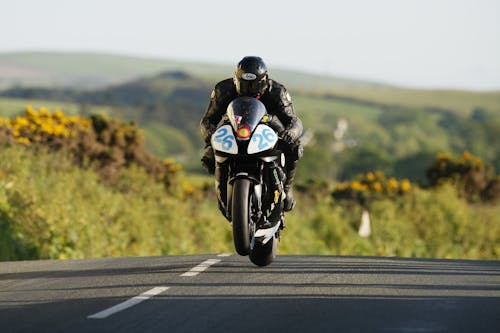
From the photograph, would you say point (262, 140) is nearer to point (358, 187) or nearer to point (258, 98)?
point (258, 98)

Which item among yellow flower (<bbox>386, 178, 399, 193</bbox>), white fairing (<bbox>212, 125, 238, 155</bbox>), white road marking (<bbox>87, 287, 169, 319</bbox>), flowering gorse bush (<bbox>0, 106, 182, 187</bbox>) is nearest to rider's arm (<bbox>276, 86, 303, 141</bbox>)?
white fairing (<bbox>212, 125, 238, 155</bbox>)

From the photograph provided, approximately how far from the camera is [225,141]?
→ 11.4 m

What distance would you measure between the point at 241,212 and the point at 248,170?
1.72 ft

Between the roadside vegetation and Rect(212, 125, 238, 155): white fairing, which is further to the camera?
the roadside vegetation

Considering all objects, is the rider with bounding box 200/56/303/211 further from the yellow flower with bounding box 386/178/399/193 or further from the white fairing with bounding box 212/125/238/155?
the yellow flower with bounding box 386/178/399/193

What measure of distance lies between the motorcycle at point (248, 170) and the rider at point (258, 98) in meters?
0.21

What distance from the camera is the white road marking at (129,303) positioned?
324 inches

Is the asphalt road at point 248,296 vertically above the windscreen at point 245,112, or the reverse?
the windscreen at point 245,112

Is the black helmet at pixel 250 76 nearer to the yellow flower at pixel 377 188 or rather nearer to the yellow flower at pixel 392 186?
the yellow flower at pixel 392 186

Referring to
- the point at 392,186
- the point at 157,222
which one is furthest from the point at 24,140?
the point at 392,186

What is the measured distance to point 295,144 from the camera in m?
12.3

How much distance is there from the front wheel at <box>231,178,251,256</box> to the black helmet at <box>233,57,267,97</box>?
3.67 feet

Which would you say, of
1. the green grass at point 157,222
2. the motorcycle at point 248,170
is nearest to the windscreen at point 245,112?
the motorcycle at point 248,170

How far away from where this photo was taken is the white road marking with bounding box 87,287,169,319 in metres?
8.24
